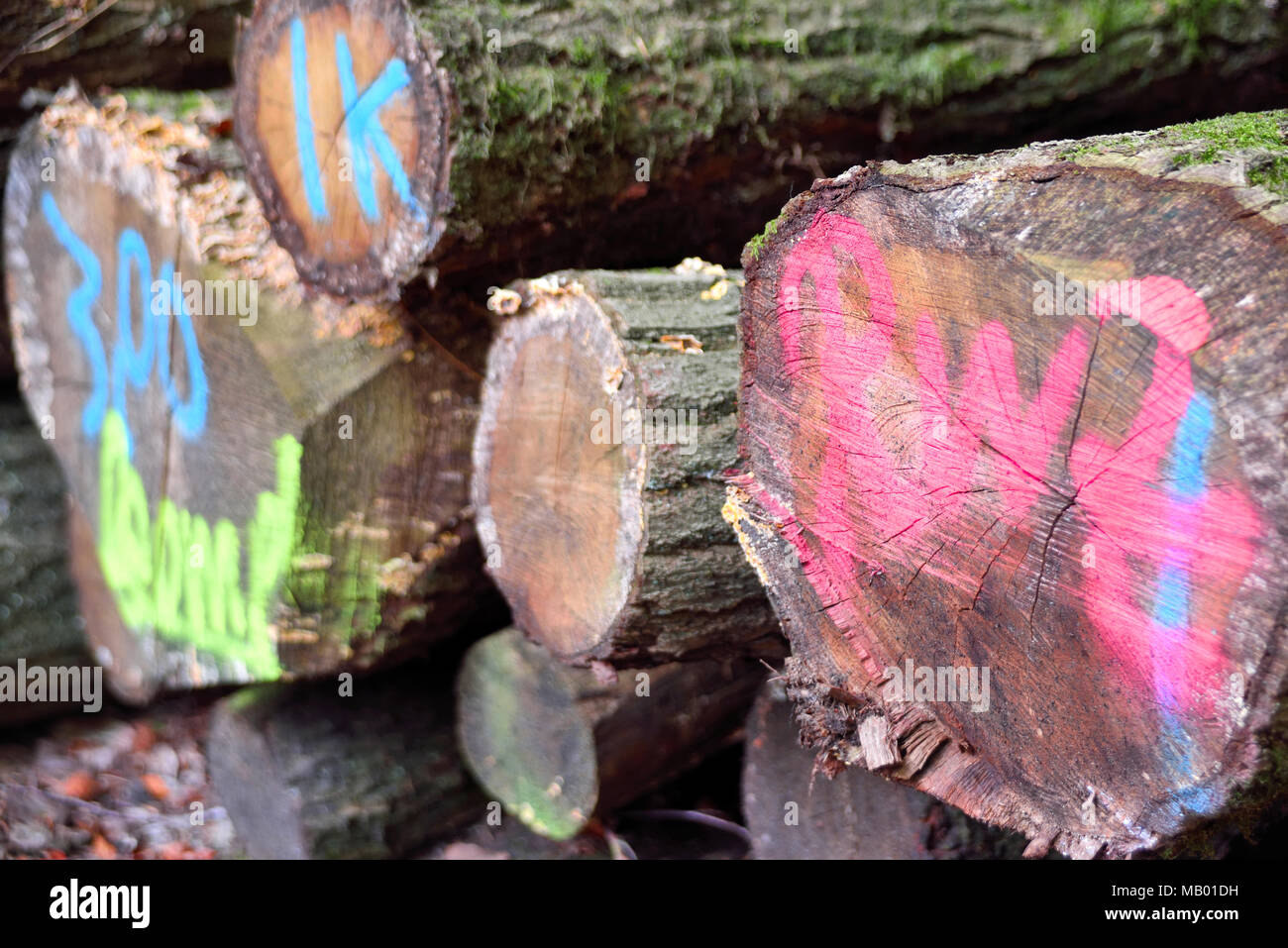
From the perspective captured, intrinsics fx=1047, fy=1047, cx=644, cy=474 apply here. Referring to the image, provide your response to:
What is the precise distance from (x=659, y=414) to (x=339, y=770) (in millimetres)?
1532

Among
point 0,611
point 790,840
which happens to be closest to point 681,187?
point 790,840

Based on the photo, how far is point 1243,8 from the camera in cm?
276

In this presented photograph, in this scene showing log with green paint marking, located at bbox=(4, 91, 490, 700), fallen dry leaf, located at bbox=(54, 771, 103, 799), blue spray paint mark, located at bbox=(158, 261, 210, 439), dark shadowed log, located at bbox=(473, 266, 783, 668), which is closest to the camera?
dark shadowed log, located at bbox=(473, 266, 783, 668)

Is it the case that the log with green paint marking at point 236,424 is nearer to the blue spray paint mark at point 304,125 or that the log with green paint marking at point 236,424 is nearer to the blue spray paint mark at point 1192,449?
the blue spray paint mark at point 304,125

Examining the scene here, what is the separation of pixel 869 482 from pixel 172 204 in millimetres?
2019

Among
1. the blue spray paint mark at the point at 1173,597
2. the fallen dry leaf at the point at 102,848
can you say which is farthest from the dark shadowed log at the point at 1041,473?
the fallen dry leaf at the point at 102,848

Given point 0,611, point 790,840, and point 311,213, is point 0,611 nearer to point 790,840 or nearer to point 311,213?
point 311,213

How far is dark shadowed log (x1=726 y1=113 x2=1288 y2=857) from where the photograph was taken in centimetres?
109

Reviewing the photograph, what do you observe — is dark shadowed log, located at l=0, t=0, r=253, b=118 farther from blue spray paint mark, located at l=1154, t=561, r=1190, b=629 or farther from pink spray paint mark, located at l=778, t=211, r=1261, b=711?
blue spray paint mark, located at l=1154, t=561, r=1190, b=629

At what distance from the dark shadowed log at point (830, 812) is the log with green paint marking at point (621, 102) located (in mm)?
1159

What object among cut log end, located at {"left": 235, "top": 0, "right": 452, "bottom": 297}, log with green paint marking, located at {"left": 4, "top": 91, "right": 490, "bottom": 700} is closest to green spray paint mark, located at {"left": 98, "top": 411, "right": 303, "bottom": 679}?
log with green paint marking, located at {"left": 4, "top": 91, "right": 490, "bottom": 700}

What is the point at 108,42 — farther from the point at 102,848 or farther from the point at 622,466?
the point at 102,848

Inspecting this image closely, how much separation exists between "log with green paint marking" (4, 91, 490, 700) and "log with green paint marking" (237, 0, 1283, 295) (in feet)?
0.80

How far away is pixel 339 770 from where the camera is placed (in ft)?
9.05
